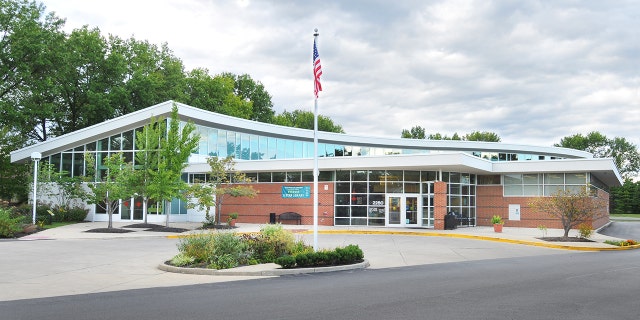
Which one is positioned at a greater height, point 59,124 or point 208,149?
point 59,124

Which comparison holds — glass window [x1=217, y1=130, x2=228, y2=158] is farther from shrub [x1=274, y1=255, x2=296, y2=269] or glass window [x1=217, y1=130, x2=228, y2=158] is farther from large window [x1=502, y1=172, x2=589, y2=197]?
shrub [x1=274, y1=255, x2=296, y2=269]

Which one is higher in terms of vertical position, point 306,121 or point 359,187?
point 306,121

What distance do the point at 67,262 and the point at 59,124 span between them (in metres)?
38.0

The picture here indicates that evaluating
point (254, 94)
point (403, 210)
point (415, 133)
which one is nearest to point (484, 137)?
point (415, 133)

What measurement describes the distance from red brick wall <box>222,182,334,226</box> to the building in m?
0.06

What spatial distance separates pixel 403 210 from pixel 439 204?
97.8 inches

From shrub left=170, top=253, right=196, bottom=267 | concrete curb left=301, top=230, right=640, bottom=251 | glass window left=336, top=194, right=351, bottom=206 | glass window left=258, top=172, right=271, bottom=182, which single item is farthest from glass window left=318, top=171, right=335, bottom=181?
shrub left=170, top=253, right=196, bottom=267

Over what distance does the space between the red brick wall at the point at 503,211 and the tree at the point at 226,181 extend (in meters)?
15.2

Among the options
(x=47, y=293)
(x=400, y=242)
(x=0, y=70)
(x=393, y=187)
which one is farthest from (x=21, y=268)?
→ (x=0, y=70)

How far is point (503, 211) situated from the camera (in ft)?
114

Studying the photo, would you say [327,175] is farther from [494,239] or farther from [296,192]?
[494,239]

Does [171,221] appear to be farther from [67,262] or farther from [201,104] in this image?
[201,104]

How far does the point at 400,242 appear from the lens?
23.3 m

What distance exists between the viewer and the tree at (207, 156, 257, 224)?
3167 cm
